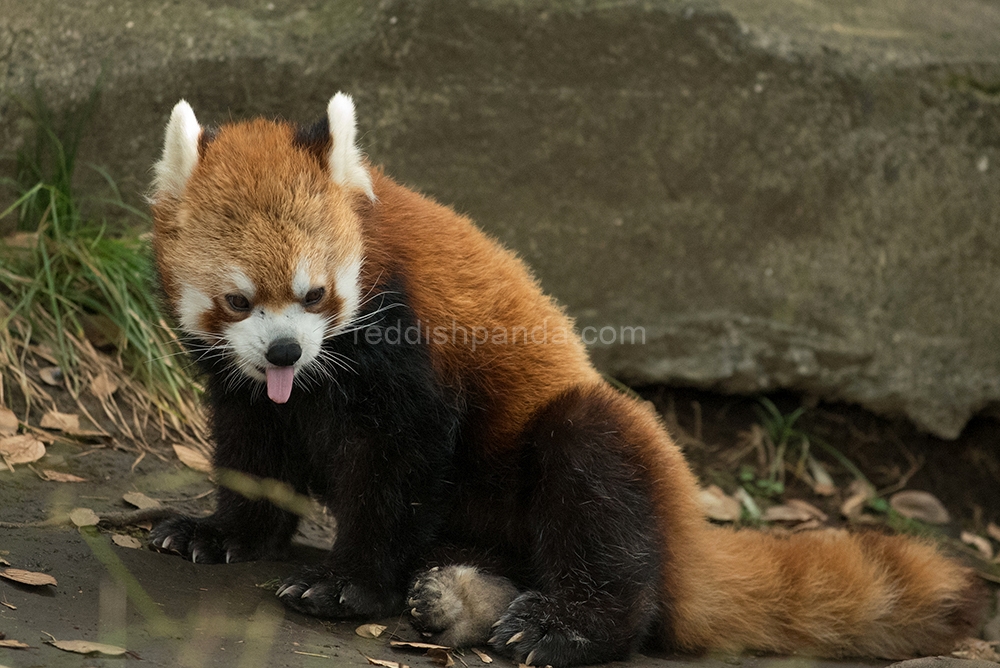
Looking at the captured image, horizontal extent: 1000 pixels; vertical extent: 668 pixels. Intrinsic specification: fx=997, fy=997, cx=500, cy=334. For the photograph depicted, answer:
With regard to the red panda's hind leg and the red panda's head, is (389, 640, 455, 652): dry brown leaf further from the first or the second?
the red panda's head

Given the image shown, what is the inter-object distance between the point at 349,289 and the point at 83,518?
140cm

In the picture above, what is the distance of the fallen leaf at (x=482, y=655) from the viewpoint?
3375mm

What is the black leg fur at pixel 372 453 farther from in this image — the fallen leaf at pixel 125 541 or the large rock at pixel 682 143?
the large rock at pixel 682 143

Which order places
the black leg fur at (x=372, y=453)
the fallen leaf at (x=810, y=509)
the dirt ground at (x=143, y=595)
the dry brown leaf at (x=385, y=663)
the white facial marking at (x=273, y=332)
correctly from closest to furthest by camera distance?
the dirt ground at (x=143, y=595) → the dry brown leaf at (x=385, y=663) → the white facial marking at (x=273, y=332) → the black leg fur at (x=372, y=453) → the fallen leaf at (x=810, y=509)

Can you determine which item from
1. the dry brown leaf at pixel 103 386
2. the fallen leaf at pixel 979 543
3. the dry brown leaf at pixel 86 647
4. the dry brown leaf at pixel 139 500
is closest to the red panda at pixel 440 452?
the dry brown leaf at pixel 139 500

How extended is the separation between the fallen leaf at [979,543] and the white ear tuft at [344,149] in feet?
14.7

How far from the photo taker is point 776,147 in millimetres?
5961

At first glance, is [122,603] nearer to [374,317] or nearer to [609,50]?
[374,317]

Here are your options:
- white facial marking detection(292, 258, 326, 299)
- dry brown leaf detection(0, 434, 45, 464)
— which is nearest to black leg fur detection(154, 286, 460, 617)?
white facial marking detection(292, 258, 326, 299)

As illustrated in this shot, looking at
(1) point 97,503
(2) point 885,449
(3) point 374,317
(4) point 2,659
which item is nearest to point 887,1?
(2) point 885,449

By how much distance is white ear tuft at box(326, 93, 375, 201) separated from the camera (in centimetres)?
351

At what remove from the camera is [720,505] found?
18.9ft

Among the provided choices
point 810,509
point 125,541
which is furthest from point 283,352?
point 810,509

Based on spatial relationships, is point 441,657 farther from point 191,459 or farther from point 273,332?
point 191,459
